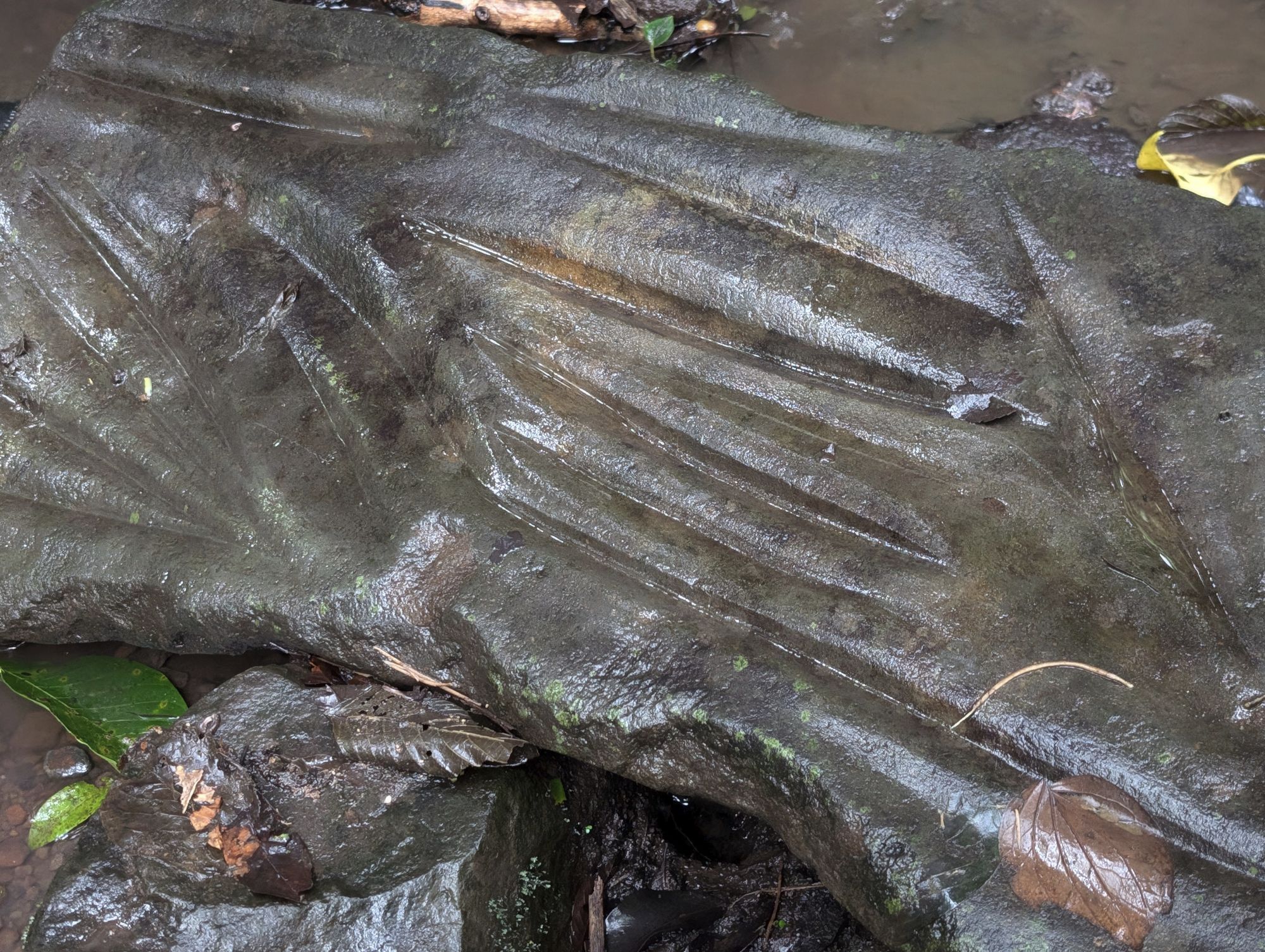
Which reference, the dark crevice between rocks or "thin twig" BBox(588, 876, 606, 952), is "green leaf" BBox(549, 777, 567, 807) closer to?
the dark crevice between rocks

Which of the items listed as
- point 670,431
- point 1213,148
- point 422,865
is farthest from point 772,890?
point 1213,148

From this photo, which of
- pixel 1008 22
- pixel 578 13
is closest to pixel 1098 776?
pixel 1008 22

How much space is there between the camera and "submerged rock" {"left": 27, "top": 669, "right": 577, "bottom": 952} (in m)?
1.87

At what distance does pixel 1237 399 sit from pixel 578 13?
100 inches

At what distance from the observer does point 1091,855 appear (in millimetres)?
1515

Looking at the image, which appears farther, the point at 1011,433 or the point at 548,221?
the point at 548,221

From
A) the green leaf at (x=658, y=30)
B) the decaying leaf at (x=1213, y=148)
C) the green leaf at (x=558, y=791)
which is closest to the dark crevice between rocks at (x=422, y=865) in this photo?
the green leaf at (x=558, y=791)

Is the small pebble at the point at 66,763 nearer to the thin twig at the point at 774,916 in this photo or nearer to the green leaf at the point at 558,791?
the green leaf at the point at 558,791

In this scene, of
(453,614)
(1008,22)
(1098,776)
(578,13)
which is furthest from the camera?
(578,13)

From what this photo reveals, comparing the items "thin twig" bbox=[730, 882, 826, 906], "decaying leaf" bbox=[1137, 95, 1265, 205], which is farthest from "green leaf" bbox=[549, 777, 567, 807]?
"decaying leaf" bbox=[1137, 95, 1265, 205]

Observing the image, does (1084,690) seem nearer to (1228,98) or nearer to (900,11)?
(1228,98)

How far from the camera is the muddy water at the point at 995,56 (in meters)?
3.05

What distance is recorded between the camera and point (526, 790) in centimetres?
207

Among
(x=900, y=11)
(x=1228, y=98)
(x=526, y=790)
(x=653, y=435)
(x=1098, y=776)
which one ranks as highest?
(x=900, y=11)
